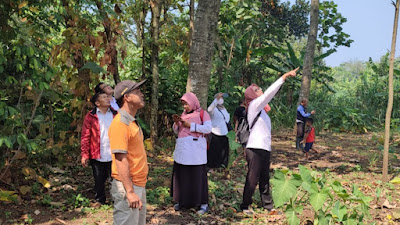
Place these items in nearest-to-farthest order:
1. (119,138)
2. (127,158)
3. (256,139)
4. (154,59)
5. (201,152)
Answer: (119,138) < (127,158) < (256,139) < (201,152) < (154,59)

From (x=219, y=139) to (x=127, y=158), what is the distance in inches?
179

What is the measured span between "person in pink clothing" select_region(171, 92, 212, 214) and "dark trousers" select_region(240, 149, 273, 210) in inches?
22.0

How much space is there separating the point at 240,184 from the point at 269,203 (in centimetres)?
128

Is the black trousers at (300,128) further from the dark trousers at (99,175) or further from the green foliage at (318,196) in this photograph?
the dark trousers at (99,175)

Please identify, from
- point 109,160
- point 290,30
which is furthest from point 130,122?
point 290,30

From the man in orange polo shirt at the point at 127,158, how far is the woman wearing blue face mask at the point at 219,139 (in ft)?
13.9

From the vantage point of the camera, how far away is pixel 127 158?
291 cm

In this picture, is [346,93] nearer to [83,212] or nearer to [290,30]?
[290,30]

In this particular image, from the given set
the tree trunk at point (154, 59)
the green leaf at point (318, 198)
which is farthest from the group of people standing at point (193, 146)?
the tree trunk at point (154, 59)

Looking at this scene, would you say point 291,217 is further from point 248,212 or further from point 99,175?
point 99,175

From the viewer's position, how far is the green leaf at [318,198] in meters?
3.90

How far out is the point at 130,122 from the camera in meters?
2.90

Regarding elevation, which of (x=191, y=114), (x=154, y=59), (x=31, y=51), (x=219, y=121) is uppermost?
(x=154, y=59)

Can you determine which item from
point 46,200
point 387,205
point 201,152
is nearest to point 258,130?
point 201,152
